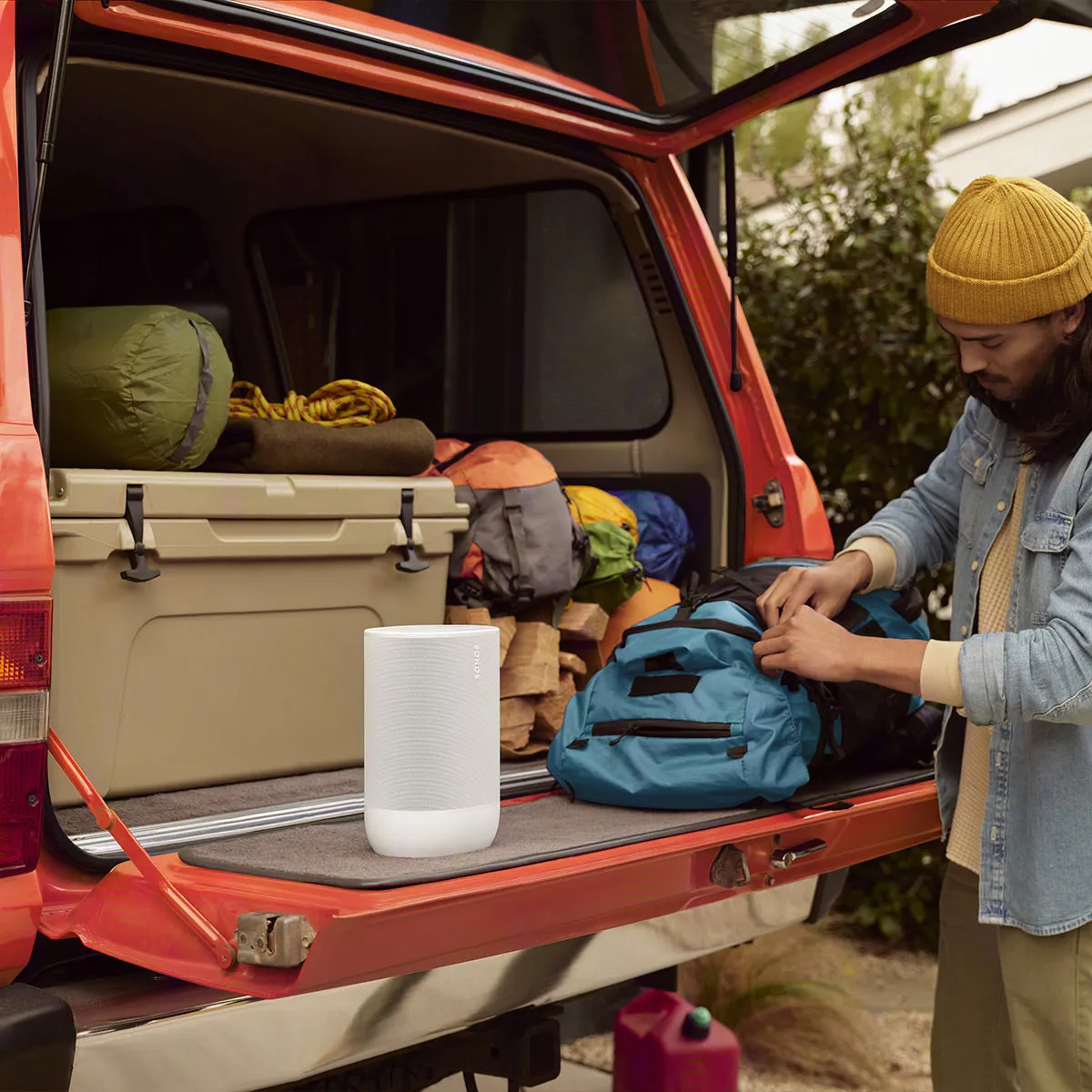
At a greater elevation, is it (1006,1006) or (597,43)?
(597,43)

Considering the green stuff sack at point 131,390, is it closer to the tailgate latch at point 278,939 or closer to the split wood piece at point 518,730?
the split wood piece at point 518,730

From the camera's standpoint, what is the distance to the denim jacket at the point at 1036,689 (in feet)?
6.44

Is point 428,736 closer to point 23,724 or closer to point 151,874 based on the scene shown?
point 151,874

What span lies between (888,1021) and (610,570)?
209 cm

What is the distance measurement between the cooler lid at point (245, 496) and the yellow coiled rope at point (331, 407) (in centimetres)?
19

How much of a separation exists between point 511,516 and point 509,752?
0.49 m

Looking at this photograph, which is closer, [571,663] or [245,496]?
[245,496]

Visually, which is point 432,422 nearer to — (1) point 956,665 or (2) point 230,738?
(2) point 230,738

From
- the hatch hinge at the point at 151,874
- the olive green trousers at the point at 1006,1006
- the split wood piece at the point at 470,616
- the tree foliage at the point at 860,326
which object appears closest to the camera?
the hatch hinge at the point at 151,874

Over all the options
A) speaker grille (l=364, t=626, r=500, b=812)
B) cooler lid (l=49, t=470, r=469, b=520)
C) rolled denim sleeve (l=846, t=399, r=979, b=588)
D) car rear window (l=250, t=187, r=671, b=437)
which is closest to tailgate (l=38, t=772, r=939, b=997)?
speaker grille (l=364, t=626, r=500, b=812)

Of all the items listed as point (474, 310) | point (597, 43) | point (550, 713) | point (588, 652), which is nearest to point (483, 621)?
point (550, 713)

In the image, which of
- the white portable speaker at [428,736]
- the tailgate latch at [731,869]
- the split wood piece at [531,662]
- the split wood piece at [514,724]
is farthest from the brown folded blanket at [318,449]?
the tailgate latch at [731,869]

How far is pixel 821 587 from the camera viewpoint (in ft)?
8.18

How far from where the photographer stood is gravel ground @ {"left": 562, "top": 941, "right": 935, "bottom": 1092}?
4004 millimetres
